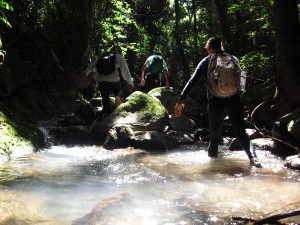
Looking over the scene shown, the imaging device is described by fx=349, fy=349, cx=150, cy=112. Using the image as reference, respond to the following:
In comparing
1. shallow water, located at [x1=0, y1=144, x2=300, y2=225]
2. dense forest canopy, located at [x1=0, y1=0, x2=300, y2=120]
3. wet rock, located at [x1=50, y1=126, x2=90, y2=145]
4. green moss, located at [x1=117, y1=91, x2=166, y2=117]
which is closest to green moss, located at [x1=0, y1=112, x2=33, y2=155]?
shallow water, located at [x1=0, y1=144, x2=300, y2=225]

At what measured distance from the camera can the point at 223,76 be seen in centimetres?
538

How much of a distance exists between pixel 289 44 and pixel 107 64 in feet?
15.8

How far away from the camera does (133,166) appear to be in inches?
235

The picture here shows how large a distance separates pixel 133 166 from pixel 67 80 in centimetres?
839

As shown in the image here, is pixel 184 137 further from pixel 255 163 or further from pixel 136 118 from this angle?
pixel 255 163

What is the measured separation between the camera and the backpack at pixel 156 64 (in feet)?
41.5

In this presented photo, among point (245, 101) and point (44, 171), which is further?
point (245, 101)

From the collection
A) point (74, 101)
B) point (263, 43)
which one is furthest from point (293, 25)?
point (74, 101)

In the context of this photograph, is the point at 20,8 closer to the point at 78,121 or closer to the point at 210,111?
the point at 78,121

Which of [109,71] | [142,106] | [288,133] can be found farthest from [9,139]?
[288,133]

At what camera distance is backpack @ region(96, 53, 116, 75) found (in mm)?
9742

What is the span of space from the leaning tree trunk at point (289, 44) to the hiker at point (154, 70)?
5.63 metres

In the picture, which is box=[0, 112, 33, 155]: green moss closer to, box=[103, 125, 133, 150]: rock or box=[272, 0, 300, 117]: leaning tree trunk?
box=[103, 125, 133, 150]: rock

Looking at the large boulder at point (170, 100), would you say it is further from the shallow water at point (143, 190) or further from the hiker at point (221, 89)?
the hiker at point (221, 89)
